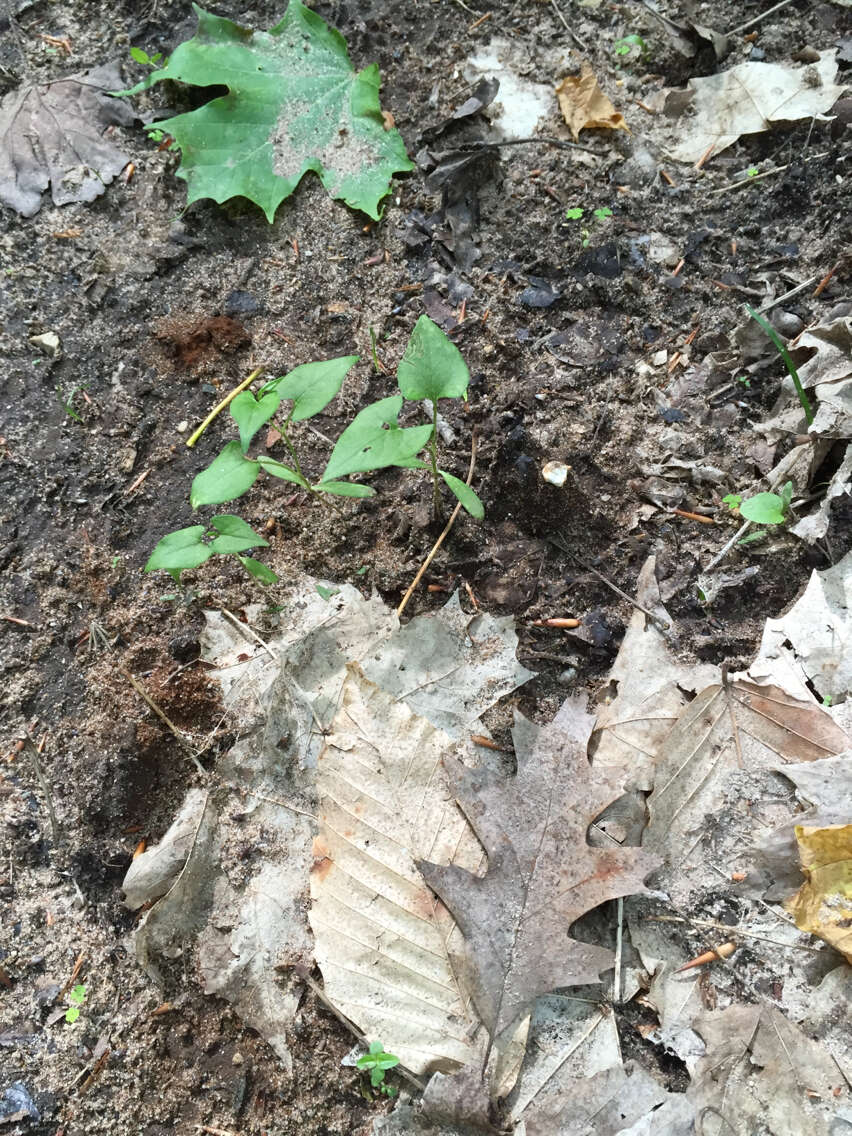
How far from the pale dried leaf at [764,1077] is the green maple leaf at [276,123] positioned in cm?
246

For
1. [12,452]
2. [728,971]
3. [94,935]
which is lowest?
[728,971]

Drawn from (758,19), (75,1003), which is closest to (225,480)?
(75,1003)

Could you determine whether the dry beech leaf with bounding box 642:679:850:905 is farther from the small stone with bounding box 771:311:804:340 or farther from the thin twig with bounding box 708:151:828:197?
the thin twig with bounding box 708:151:828:197

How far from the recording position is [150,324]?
2471 millimetres

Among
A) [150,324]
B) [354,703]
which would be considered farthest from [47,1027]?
→ [150,324]

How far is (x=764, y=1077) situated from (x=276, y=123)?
2994mm

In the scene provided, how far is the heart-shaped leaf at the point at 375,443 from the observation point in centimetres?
171

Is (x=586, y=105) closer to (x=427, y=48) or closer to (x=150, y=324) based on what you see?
(x=427, y=48)

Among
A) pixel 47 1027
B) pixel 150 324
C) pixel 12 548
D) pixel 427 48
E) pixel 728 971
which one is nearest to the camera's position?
pixel 728 971

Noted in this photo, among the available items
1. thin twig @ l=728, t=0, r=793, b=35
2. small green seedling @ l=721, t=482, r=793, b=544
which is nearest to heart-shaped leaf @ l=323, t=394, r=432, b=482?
small green seedling @ l=721, t=482, r=793, b=544

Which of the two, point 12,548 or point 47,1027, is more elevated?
point 12,548

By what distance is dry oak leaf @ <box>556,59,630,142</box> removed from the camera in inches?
100

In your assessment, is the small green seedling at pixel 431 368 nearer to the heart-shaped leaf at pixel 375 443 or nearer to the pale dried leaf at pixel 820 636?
the heart-shaped leaf at pixel 375 443

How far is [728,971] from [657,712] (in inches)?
21.0
